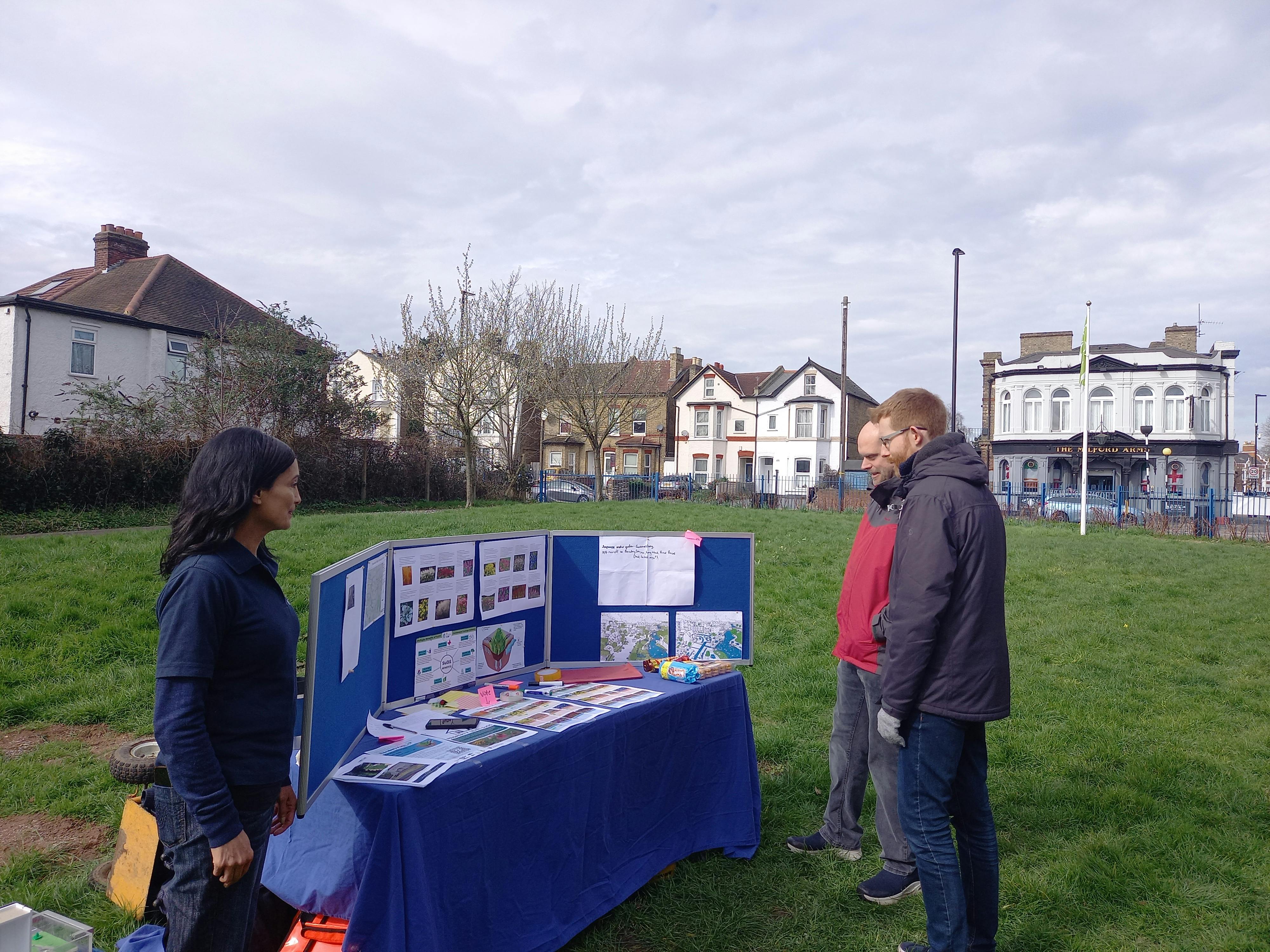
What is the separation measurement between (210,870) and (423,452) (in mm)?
25944

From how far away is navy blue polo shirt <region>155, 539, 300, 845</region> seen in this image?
2.07 metres

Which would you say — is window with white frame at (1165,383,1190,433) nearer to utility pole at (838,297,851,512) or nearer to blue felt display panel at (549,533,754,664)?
utility pole at (838,297,851,512)

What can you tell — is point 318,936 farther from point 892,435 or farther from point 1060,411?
point 1060,411

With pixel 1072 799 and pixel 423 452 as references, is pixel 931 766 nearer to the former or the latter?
pixel 1072 799

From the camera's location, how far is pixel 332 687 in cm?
Answer: 272

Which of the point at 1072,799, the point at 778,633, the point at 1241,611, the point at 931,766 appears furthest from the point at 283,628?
the point at 1241,611

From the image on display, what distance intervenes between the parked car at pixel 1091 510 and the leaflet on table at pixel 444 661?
77.8 feet

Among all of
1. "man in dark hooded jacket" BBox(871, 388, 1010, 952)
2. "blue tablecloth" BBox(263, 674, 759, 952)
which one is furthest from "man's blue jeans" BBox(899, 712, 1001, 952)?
"blue tablecloth" BBox(263, 674, 759, 952)

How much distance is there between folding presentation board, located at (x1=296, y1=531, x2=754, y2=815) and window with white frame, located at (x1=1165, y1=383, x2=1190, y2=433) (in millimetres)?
47682

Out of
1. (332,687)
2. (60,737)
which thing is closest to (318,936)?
(332,687)

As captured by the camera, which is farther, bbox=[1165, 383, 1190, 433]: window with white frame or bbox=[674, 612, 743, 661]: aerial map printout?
bbox=[1165, 383, 1190, 433]: window with white frame

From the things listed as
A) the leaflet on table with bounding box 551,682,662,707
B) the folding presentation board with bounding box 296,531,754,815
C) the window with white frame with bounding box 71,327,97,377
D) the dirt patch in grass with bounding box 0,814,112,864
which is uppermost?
the window with white frame with bounding box 71,327,97,377

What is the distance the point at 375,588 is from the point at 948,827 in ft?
7.80

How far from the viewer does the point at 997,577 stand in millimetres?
3055
